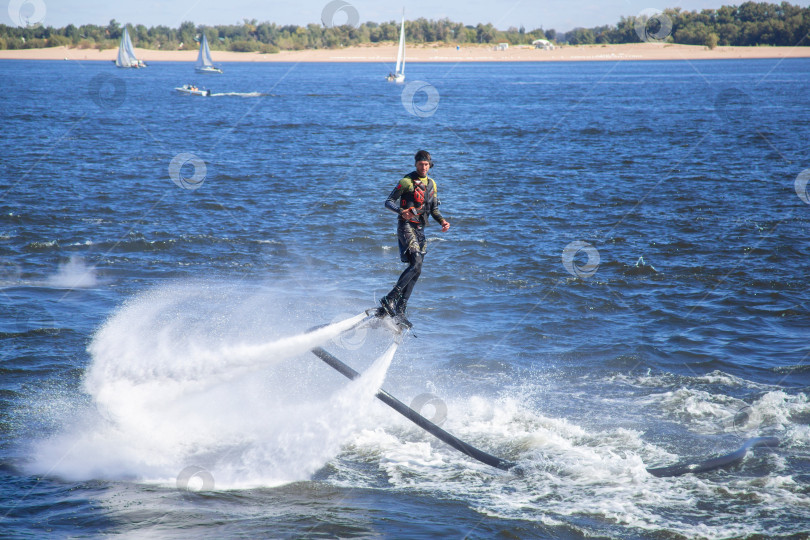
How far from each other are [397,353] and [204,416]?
15.9 ft

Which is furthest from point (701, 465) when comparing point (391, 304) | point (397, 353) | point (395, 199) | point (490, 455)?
point (397, 353)

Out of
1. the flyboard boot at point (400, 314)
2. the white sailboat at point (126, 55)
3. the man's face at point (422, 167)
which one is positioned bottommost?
the flyboard boot at point (400, 314)

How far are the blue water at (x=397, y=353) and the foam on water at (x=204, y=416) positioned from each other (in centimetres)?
5

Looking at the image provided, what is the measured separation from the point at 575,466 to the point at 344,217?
59.4 feet

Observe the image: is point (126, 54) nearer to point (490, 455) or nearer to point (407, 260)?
point (407, 260)

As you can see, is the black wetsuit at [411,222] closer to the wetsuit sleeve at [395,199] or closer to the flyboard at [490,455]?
the wetsuit sleeve at [395,199]

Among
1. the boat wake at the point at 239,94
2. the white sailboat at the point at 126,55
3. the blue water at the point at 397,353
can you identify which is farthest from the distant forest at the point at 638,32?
the blue water at the point at 397,353

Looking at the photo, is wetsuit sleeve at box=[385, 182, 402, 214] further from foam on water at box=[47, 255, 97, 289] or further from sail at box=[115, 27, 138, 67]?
sail at box=[115, 27, 138, 67]

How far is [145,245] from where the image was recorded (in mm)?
23297

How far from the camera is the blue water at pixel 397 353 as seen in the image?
10562 millimetres

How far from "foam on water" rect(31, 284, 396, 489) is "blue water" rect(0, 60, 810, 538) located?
0.17 ft

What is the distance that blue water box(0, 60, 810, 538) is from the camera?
1056 cm

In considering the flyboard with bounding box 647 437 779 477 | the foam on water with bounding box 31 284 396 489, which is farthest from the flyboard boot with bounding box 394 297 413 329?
the flyboard with bounding box 647 437 779 477

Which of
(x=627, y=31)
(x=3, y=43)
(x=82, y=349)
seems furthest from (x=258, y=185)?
(x=3, y=43)
